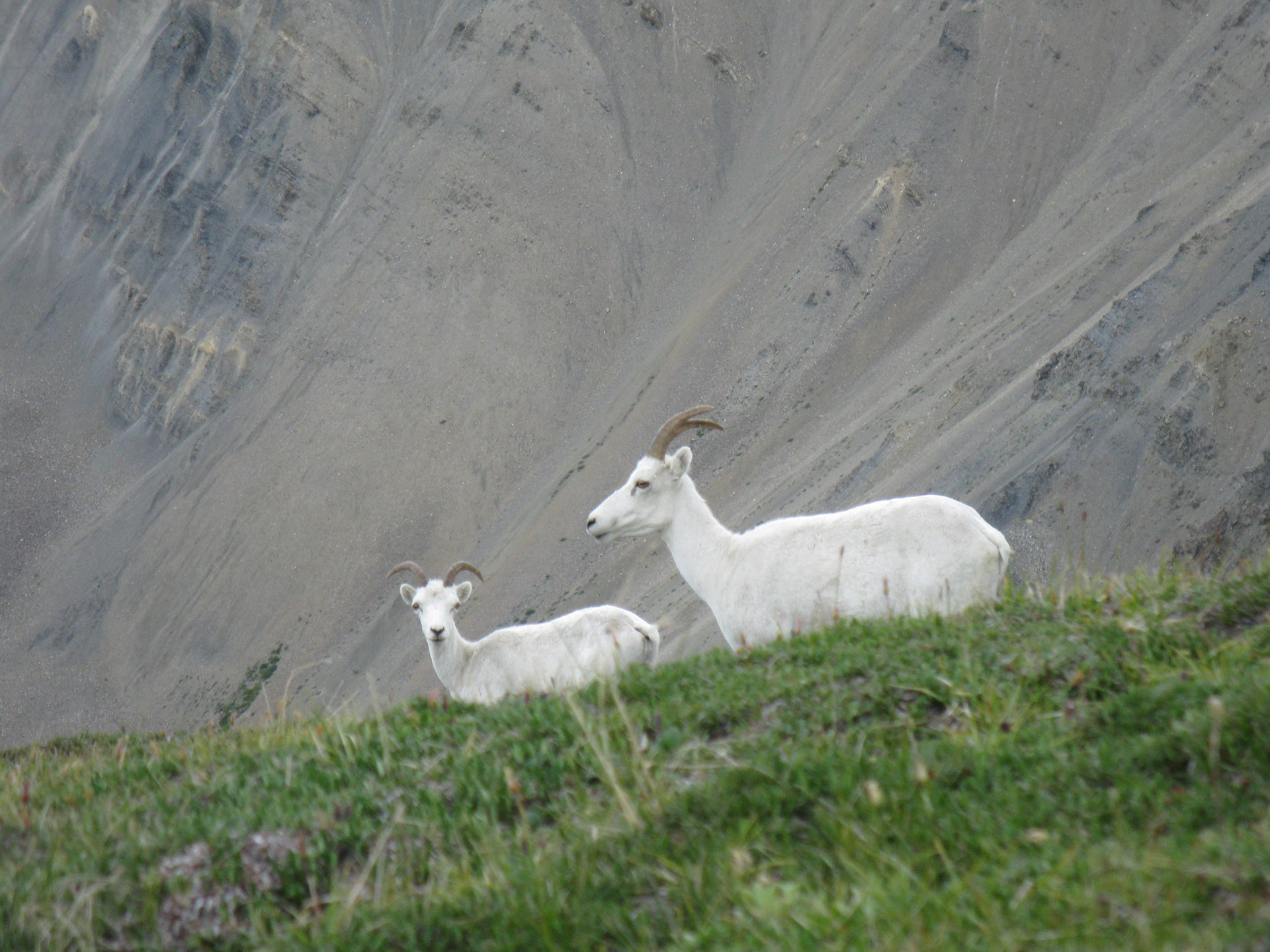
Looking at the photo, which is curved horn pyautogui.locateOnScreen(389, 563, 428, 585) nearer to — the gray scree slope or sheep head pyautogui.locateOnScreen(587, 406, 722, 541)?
sheep head pyautogui.locateOnScreen(587, 406, 722, 541)

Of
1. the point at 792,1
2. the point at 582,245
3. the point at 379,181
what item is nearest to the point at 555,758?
the point at 582,245

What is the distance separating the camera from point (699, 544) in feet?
34.7

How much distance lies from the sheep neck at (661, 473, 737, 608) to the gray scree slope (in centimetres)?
1414

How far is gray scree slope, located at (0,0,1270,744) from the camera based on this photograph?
30625mm

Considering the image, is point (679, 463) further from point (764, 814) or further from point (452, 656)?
point (764, 814)

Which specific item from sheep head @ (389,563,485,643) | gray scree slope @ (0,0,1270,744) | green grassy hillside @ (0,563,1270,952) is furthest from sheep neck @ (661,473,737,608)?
gray scree slope @ (0,0,1270,744)

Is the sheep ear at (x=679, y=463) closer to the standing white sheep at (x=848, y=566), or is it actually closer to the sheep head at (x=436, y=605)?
the standing white sheep at (x=848, y=566)

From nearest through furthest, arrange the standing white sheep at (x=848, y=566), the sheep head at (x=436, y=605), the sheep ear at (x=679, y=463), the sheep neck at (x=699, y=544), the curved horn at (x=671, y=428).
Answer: the standing white sheep at (x=848, y=566) < the sheep neck at (x=699, y=544) < the curved horn at (x=671, y=428) < the sheep ear at (x=679, y=463) < the sheep head at (x=436, y=605)

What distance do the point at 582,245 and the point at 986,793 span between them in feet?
166

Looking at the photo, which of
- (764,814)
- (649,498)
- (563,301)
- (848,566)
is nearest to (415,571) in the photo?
(649,498)

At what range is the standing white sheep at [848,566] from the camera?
8.53m

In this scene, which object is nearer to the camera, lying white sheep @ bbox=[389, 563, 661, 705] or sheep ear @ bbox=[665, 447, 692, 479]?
sheep ear @ bbox=[665, 447, 692, 479]

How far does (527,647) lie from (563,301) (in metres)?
40.1

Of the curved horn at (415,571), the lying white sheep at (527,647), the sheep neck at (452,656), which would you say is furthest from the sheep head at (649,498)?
the curved horn at (415,571)
